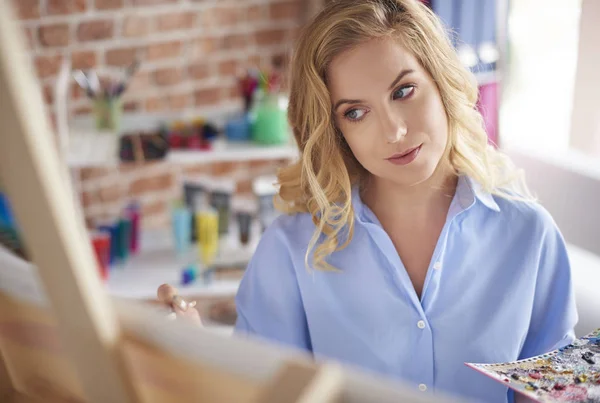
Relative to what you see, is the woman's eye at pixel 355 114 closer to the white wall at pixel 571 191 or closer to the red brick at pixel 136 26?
the white wall at pixel 571 191

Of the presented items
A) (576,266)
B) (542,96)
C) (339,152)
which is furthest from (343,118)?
(542,96)

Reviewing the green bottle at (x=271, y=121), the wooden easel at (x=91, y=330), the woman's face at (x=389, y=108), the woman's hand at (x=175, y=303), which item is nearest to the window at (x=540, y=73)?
the green bottle at (x=271, y=121)

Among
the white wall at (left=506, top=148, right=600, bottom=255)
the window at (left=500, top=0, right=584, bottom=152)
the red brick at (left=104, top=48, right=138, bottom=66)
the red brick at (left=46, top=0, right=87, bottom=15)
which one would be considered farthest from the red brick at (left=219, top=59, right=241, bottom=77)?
the white wall at (left=506, top=148, right=600, bottom=255)

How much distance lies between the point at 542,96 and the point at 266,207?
123 centimetres

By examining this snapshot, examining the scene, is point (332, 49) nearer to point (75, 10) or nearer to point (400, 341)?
point (400, 341)

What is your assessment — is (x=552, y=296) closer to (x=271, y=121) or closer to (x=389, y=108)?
(x=389, y=108)

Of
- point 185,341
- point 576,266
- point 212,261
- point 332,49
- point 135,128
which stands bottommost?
point 212,261

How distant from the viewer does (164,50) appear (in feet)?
8.73

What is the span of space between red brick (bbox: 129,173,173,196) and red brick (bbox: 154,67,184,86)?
0.38m

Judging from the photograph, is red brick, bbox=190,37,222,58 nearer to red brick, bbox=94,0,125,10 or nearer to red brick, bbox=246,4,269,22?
red brick, bbox=246,4,269,22

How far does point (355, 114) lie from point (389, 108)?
0.20ft

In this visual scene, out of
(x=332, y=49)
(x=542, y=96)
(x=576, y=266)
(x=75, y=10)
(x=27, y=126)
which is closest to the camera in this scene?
(x=27, y=126)

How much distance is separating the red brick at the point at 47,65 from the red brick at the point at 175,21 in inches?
15.8

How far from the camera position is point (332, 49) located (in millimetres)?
1078
